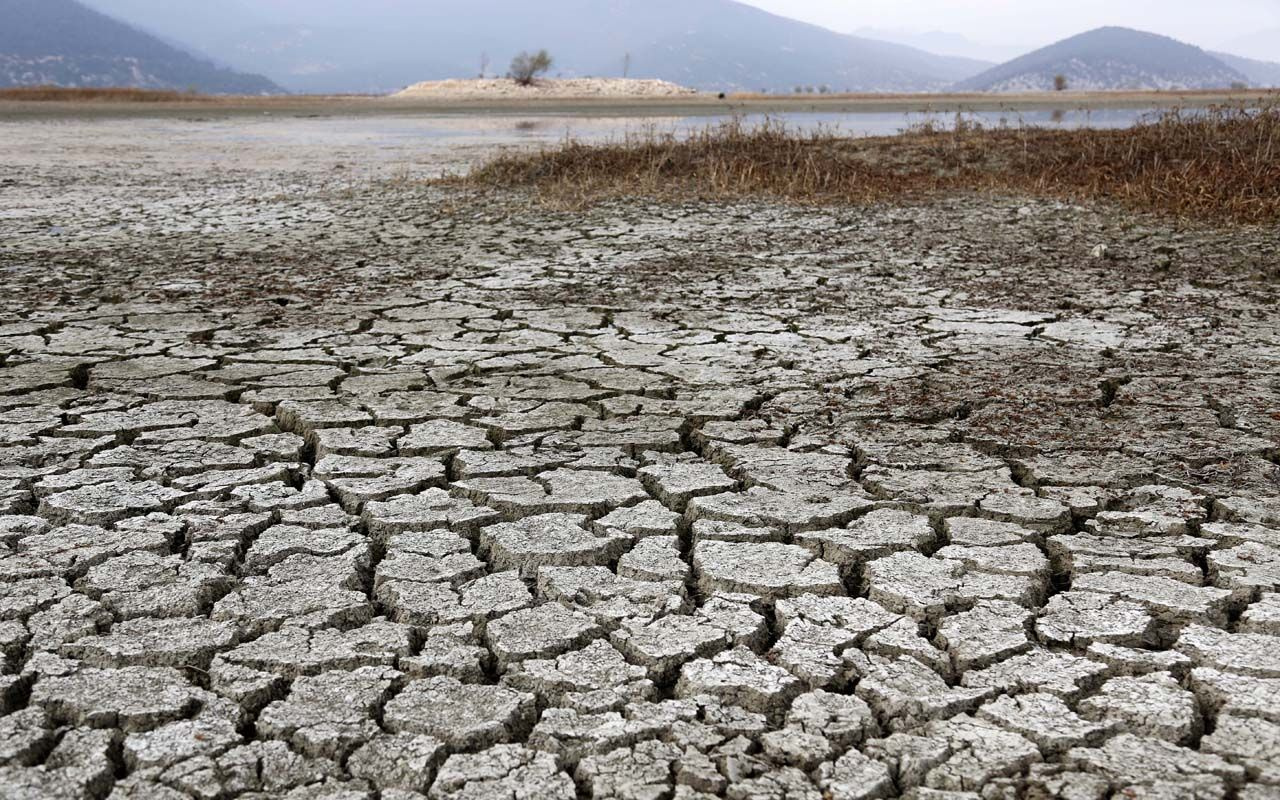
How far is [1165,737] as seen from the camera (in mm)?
2100

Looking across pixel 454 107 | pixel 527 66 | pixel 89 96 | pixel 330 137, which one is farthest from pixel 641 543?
pixel 527 66

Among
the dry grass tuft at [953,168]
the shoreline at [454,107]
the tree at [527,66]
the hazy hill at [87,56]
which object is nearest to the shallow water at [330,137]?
the dry grass tuft at [953,168]

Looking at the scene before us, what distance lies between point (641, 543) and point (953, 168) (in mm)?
9744

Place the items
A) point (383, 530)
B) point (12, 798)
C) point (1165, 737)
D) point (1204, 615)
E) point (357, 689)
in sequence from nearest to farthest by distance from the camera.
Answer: point (12, 798)
point (1165, 737)
point (357, 689)
point (1204, 615)
point (383, 530)

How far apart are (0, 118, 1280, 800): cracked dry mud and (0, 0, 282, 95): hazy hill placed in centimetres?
15098

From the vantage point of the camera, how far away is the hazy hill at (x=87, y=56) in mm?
145875

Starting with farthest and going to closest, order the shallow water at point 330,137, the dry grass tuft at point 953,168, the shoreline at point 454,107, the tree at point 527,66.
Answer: the tree at point 527,66
the shoreline at point 454,107
the shallow water at point 330,137
the dry grass tuft at point 953,168

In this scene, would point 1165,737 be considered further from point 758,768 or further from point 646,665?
point 646,665

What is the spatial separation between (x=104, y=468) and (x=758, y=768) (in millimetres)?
2342

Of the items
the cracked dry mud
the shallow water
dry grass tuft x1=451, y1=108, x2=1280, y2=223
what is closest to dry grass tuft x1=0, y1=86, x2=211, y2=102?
the shallow water

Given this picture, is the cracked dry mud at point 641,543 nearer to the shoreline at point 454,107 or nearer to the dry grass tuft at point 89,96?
the shoreline at point 454,107

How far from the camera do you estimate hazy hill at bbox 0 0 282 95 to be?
146 m

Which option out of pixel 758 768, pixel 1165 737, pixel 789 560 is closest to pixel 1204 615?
pixel 1165 737

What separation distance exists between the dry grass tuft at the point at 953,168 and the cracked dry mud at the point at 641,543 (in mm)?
3326
